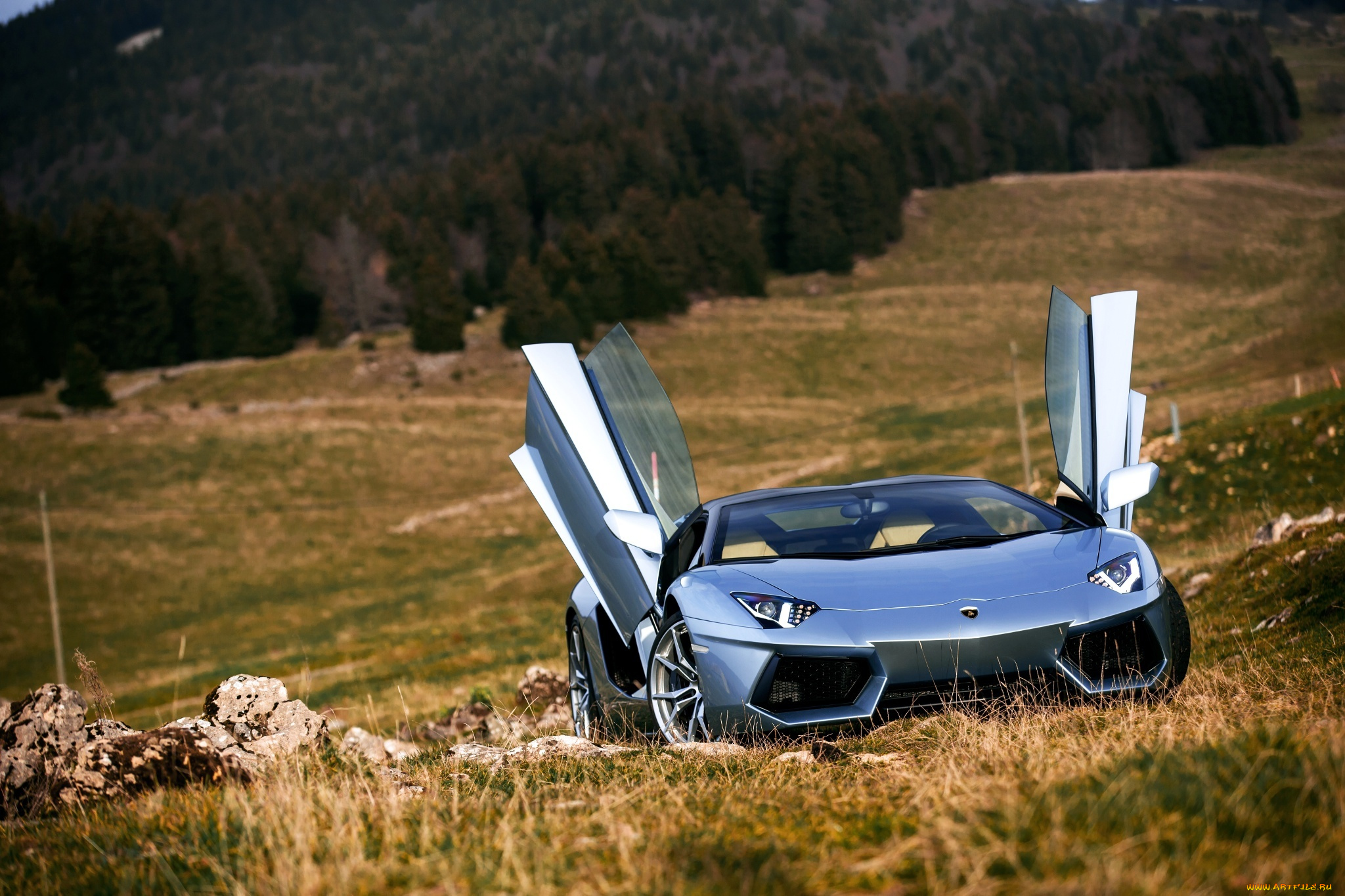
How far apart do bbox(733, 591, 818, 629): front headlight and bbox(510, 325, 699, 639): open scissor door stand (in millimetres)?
1056

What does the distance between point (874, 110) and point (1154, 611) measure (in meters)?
110

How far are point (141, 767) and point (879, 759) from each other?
298 centimetres

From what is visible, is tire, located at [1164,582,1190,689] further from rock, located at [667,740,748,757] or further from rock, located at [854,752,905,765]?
rock, located at [667,740,748,757]

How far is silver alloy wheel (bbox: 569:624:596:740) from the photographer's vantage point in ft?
21.0

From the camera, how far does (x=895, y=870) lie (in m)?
2.38

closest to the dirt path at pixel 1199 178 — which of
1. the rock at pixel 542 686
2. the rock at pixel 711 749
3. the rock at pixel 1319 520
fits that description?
the rock at pixel 1319 520

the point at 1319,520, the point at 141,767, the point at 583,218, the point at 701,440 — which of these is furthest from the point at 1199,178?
the point at 141,767

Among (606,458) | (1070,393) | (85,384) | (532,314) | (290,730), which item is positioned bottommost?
(532,314)

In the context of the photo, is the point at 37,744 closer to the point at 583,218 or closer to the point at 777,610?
the point at 777,610

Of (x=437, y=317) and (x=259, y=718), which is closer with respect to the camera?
(x=259, y=718)

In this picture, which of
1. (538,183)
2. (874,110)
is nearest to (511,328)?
(538,183)

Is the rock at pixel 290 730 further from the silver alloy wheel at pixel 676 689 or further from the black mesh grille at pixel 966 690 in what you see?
the black mesh grille at pixel 966 690

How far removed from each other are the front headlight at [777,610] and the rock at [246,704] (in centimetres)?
231

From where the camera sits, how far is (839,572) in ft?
15.8
